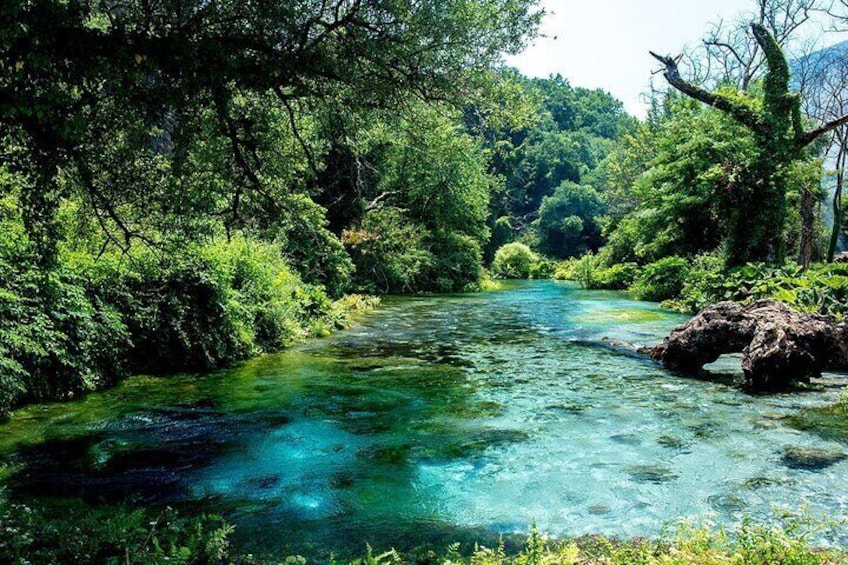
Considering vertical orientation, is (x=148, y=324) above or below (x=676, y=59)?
below

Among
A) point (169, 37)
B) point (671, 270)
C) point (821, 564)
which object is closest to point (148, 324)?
point (169, 37)

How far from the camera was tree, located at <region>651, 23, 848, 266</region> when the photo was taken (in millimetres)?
20734

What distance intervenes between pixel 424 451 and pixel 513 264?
46373mm

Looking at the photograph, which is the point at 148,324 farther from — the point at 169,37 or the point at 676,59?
the point at 676,59

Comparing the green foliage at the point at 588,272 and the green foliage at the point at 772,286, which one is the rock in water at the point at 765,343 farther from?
the green foliage at the point at 588,272

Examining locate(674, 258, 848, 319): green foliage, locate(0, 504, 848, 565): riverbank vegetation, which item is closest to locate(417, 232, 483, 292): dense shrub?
locate(674, 258, 848, 319): green foliage

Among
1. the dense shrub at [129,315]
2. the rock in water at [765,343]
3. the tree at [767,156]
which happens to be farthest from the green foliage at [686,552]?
the tree at [767,156]

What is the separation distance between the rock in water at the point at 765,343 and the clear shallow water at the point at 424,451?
467 millimetres

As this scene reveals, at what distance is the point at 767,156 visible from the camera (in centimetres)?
2089

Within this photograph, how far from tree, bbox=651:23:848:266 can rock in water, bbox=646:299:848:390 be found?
11411 millimetres

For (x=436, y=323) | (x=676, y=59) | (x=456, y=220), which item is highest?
(x=676, y=59)

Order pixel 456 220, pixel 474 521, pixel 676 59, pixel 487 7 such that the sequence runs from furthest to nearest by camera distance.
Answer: pixel 456 220
pixel 676 59
pixel 487 7
pixel 474 521

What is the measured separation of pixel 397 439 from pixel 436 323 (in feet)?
37.1

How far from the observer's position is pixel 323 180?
28.2 m
